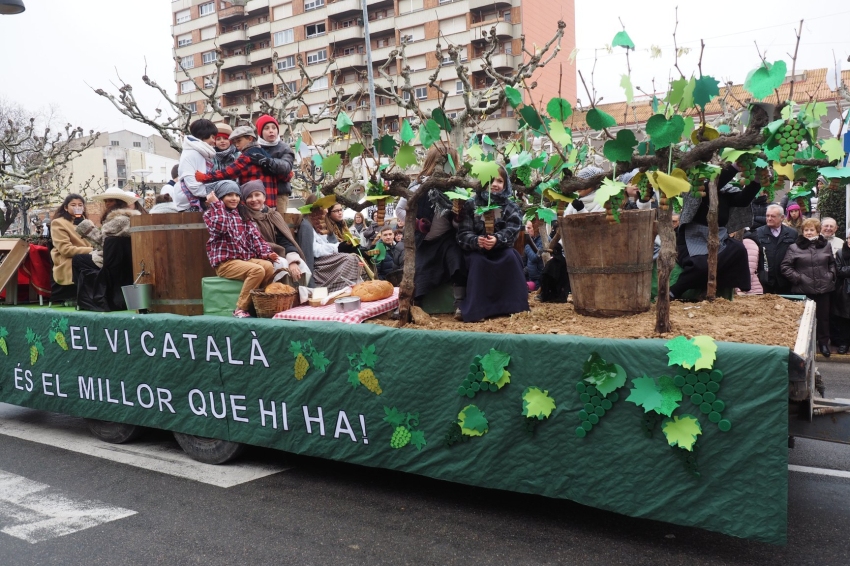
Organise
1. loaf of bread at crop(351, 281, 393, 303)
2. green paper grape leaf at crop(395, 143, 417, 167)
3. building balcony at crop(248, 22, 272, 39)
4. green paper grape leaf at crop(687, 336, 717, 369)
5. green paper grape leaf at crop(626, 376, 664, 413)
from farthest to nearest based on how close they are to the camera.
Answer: building balcony at crop(248, 22, 272, 39) < loaf of bread at crop(351, 281, 393, 303) < green paper grape leaf at crop(395, 143, 417, 167) < green paper grape leaf at crop(626, 376, 664, 413) < green paper grape leaf at crop(687, 336, 717, 369)

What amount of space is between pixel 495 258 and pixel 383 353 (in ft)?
4.71

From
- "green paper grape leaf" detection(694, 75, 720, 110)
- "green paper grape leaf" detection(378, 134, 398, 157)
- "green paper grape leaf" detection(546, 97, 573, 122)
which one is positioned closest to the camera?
"green paper grape leaf" detection(694, 75, 720, 110)

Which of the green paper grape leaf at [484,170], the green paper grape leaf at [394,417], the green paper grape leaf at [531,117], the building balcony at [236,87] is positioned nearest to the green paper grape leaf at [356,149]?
the green paper grape leaf at [484,170]

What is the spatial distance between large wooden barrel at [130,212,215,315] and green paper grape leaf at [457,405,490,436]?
271 centimetres

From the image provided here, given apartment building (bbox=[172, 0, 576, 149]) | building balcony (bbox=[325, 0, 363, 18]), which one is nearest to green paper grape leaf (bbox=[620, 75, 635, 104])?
apartment building (bbox=[172, 0, 576, 149])

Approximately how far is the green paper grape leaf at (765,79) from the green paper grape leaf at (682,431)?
170 cm

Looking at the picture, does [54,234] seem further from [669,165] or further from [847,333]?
[847,333]

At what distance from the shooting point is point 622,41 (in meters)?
4.29

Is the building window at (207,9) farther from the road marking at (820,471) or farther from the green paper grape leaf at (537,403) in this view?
the green paper grape leaf at (537,403)

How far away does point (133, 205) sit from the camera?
741cm

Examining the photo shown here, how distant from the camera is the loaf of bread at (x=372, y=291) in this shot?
5395mm

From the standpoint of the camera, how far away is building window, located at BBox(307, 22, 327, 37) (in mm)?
53625

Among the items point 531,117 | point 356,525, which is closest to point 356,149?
point 531,117

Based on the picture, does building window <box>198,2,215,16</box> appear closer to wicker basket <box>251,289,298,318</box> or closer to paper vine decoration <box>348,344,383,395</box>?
wicker basket <box>251,289,298,318</box>
